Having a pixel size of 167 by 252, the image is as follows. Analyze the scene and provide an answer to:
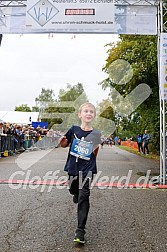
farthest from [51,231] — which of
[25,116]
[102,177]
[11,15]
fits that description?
[25,116]

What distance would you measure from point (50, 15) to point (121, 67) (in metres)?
10.3

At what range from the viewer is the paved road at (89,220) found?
347 cm

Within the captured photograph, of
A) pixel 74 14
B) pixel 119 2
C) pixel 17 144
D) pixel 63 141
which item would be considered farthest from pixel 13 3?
pixel 17 144

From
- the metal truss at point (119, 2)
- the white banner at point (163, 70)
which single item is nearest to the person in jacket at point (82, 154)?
the white banner at point (163, 70)

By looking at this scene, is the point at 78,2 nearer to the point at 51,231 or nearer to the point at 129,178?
the point at 129,178

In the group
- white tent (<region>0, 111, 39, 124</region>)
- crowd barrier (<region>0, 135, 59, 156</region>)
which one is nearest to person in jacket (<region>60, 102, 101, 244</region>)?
crowd barrier (<region>0, 135, 59, 156</region>)

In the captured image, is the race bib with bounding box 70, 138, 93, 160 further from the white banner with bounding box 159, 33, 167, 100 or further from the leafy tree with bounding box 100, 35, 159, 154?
the leafy tree with bounding box 100, 35, 159, 154

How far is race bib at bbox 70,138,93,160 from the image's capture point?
3.86m

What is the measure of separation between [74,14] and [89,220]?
6185 mm

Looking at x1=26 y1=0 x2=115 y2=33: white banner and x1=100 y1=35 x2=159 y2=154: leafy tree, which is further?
x1=100 y1=35 x2=159 y2=154: leafy tree

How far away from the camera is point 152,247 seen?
345 cm

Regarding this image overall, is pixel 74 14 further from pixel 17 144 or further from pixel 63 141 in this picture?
pixel 17 144

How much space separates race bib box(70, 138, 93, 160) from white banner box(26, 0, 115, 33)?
560 centimetres

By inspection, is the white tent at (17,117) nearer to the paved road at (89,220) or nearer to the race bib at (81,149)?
the paved road at (89,220)
